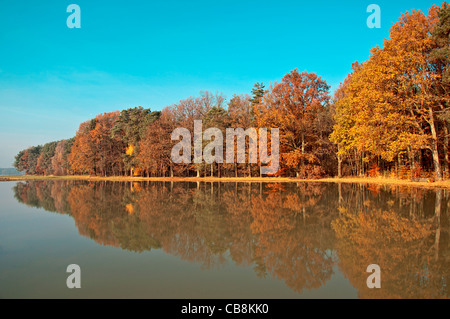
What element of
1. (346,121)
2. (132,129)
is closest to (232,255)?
(346,121)

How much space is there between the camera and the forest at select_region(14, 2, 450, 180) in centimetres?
2197

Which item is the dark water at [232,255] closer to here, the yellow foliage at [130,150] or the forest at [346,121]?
the forest at [346,121]

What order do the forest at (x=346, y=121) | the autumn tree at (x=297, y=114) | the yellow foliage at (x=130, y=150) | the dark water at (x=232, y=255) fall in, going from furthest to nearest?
the yellow foliage at (x=130, y=150) → the autumn tree at (x=297, y=114) → the forest at (x=346, y=121) → the dark water at (x=232, y=255)

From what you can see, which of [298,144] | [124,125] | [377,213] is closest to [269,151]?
[298,144]

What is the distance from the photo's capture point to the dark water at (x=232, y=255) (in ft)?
14.0

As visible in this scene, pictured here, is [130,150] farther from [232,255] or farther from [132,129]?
[232,255]

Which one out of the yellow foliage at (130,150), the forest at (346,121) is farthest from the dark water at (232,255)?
the yellow foliage at (130,150)

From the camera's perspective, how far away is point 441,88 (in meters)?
22.6

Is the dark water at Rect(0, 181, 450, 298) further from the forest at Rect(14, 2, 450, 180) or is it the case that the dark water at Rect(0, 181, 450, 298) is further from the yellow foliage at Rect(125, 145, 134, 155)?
the yellow foliage at Rect(125, 145, 134, 155)

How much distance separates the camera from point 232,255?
593cm

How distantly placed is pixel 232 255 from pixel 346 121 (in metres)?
28.2

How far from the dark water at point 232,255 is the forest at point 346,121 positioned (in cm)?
1593
